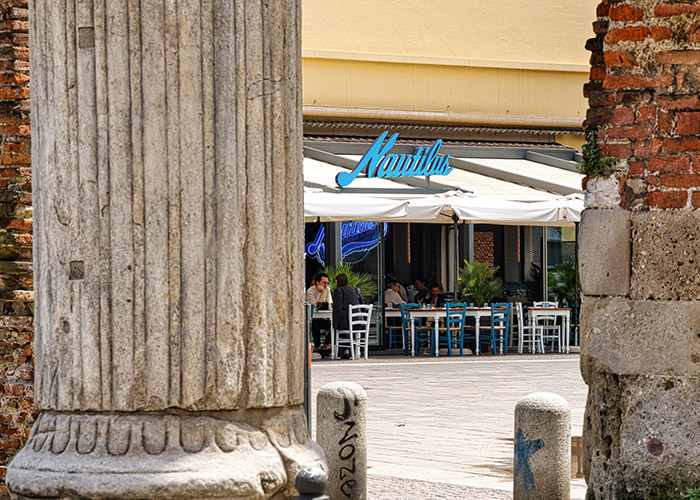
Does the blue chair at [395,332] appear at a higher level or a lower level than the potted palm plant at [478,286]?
lower

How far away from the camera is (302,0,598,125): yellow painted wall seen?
24.3 m

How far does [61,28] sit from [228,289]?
740mm

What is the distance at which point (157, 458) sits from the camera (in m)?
3.00

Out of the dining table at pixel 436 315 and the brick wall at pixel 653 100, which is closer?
the brick wall at pixel 653 100

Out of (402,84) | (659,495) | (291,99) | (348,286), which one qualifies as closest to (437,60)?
(402,84)

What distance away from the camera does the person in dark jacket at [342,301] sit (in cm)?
1905

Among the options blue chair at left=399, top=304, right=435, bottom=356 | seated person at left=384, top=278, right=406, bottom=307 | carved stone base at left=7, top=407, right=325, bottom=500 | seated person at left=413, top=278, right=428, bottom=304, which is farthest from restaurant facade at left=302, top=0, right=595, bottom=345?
carved stone base at left=7, top=407, right=325, bottom=500

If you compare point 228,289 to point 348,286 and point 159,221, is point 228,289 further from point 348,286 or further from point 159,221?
point 348,286

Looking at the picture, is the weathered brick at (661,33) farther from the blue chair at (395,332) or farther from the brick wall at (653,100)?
the blue chair at (395,332)

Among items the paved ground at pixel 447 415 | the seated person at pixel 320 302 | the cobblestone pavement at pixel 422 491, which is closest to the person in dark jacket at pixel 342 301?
the seated person at pixel 320 302

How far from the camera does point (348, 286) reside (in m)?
19.2

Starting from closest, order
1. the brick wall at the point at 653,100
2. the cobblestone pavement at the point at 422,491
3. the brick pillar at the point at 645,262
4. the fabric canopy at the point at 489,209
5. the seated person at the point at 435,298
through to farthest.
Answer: the brick pillar at the point at 645,262 → the brick wall at the point at 653,100 → the cobblestone pavement at the point at 422,491 → the fabric canopy at the point at 489,209 → the seated person at the point at 435,298

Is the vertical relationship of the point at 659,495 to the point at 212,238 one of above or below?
below

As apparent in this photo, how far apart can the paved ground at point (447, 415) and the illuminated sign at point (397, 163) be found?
3.27 meters
